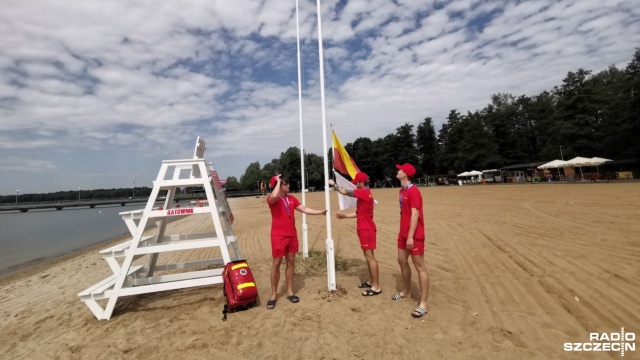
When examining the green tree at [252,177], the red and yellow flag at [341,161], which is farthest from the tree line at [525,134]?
the green tree at [252,177]

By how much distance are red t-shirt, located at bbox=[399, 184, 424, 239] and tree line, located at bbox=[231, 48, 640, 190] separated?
349 inches

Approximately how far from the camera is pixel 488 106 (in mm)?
73500

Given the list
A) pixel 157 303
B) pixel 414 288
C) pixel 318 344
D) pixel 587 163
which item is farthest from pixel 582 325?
pixel 587 163

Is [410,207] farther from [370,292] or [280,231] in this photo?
[280,231]

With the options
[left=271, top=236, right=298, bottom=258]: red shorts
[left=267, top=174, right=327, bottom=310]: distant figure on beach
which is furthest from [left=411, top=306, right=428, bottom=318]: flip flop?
[left=271, top=236, right=298, bottom=258]: red shorts

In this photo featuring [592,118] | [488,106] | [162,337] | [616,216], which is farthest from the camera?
[488,106]

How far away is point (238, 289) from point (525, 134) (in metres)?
77.1

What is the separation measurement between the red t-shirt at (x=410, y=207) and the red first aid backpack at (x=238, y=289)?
8.28 feet

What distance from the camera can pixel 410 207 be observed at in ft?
14.3

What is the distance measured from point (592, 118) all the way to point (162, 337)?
59.7 meters

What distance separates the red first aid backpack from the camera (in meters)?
4.61

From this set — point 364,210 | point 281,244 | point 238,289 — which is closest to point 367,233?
point 364,210

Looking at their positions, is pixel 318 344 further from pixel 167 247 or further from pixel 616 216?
pixel 616 216

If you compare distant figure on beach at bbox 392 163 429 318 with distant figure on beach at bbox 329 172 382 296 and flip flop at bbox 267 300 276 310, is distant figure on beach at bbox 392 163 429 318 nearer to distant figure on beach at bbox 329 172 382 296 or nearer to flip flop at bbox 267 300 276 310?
distant figure on beach at bbox 329 172 382 296
